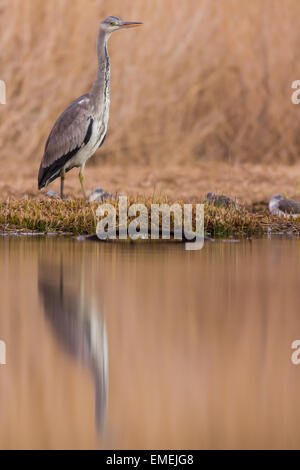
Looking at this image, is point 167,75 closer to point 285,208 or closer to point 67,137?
point 285,208

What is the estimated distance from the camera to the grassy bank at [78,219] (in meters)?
10.1

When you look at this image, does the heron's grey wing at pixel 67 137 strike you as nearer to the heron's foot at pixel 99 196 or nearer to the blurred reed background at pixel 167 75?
the heron's foot at pixel 99 196

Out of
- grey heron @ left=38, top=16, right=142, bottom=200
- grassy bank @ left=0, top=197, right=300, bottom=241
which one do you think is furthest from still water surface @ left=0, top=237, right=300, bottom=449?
grey heron @ left=38, top=16, right=142, bottom=200

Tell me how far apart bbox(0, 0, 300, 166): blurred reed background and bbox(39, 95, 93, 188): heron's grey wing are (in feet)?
16.5

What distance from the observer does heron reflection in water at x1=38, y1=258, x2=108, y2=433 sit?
420 cm

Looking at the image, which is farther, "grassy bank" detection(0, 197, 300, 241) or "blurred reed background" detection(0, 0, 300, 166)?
"blurred reed background" detection(0, 0, 300, 166)

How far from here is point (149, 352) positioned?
4.68 metres

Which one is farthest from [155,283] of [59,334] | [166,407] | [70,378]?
[166,407]

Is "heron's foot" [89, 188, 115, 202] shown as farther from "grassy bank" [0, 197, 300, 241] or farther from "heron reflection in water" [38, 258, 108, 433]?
"heron reflection in water" [38, 258, 108, 433]

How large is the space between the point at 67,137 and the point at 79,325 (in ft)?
18.1

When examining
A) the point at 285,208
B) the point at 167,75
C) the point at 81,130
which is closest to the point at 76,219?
the point at 81,130

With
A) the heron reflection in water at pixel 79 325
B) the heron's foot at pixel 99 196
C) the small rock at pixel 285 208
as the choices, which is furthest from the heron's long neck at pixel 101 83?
the heron reflection in water at pixel 79 325

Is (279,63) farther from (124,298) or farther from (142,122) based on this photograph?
(124,298)

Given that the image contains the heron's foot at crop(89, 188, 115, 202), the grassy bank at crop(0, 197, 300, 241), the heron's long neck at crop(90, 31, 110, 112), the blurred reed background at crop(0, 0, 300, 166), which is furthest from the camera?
the blurred reed background at crop(0, 0, 300, 166)
